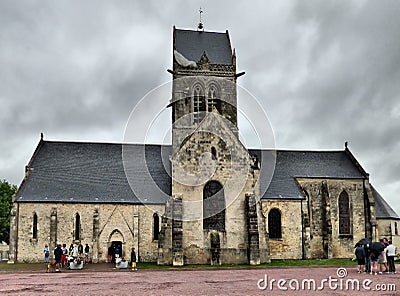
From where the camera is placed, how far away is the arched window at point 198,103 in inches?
1747

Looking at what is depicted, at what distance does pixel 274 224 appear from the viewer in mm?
43750

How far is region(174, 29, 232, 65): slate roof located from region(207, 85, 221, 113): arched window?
256 cm

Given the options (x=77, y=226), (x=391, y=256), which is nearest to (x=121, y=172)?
(x=77, y=226)

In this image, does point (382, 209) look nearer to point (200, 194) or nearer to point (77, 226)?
point (200, 194)

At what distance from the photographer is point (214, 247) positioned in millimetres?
35469

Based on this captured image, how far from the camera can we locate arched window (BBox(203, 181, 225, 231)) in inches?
1451

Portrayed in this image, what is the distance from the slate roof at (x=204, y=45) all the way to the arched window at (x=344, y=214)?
1635 centimetres

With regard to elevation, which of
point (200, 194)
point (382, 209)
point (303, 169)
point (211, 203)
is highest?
point (303, 169)

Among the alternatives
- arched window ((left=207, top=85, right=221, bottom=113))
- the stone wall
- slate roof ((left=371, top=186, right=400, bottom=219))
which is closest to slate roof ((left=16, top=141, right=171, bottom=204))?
the stone wall

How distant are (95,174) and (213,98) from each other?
492 inches

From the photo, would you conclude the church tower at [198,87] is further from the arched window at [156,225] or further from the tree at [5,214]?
the tree at [5,214]

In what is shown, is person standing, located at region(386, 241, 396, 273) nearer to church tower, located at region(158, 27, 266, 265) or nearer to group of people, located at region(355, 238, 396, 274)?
group of people, located at region(355, 238, 396, 274)

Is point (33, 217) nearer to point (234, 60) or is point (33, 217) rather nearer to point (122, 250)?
point (122, 250)

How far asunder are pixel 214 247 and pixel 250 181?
5790 mm
